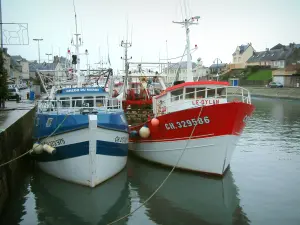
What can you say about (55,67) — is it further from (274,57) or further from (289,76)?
(274,57)

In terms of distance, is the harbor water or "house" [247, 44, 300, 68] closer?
the harbor water

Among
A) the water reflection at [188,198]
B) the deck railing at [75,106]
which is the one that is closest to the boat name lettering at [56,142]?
the deck railing at [75,106]

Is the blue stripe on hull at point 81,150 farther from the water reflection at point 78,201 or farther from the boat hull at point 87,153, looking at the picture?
the water reflection at point 78,201

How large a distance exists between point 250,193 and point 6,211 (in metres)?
7.79

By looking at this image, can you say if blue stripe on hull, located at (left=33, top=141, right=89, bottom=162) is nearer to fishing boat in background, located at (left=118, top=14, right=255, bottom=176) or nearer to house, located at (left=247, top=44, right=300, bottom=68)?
fishing boat in background, located at (left=118, top=14, right=255, bottom=176)

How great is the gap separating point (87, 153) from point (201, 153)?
14.1 ft

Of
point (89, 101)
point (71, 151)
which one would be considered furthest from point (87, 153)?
point (89, 101)

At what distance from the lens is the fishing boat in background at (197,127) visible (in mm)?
11773

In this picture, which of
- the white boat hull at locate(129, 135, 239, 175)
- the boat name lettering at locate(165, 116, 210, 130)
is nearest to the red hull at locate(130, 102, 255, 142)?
the boat name lettering at locate(165, 116, 210, 130)

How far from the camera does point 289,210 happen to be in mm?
9656

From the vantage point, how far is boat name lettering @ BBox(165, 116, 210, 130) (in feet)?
39.2

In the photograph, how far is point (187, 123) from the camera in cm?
1231

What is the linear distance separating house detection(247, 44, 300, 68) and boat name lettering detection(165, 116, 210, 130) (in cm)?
6973

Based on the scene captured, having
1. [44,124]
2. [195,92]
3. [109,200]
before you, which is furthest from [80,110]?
[195,92]
